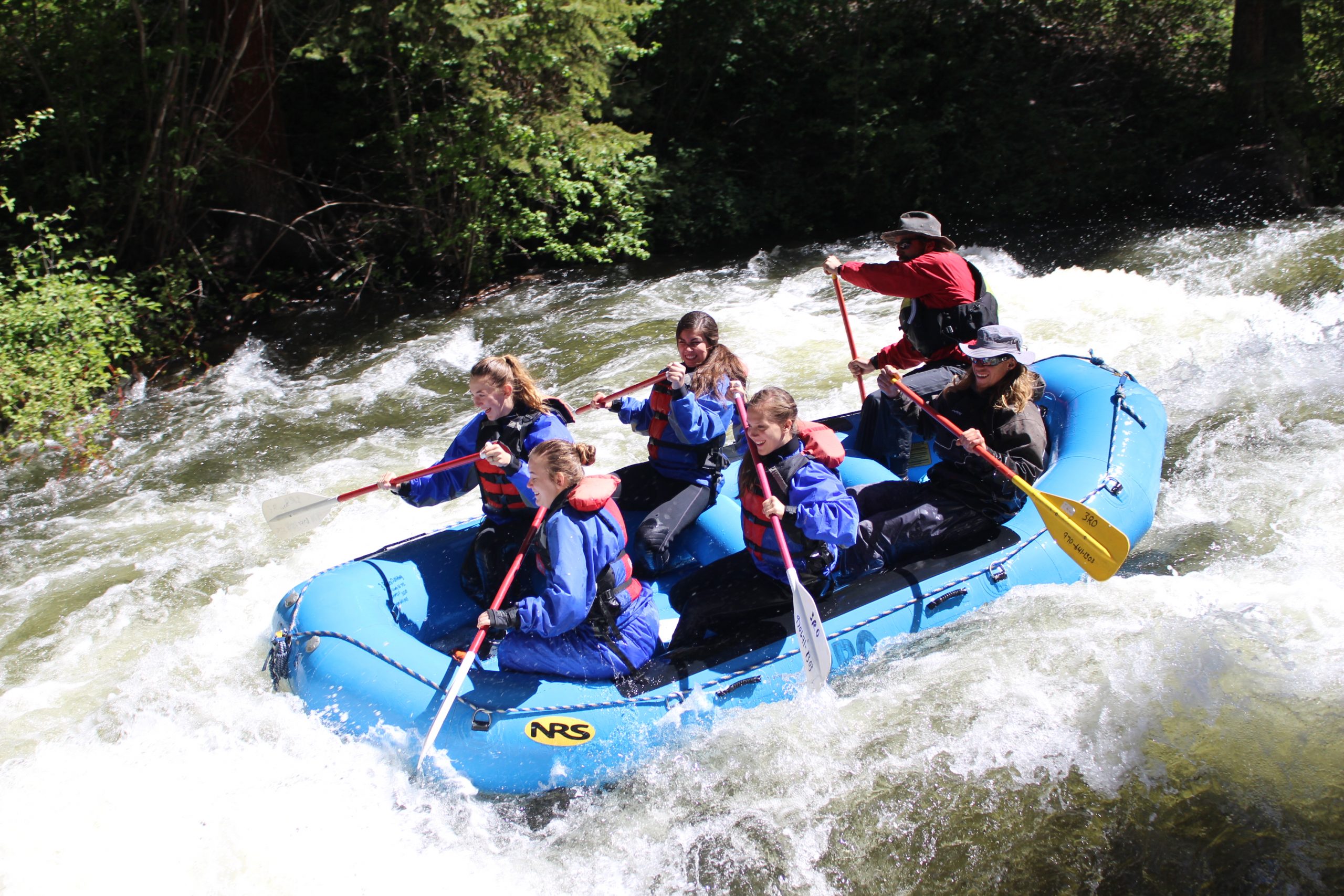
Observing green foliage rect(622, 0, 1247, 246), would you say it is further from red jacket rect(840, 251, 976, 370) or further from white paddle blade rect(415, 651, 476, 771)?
white paddle blade rect(415, 651, 476, 771)

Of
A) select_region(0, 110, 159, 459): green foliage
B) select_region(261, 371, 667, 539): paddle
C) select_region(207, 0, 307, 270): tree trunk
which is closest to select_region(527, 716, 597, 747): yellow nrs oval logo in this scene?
select_region(261, 371, 667, 539): paddle

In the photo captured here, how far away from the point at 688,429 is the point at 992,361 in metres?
1.21

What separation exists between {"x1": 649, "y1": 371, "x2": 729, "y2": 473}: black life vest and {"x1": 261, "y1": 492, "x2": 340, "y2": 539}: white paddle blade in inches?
54.5

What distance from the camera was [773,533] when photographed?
3.50 m

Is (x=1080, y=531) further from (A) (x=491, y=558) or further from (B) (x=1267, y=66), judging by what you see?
(B) (x=1267, y=66)

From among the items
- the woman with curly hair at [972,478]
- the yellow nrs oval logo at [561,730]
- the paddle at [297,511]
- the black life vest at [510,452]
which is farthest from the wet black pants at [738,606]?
the paddle at [297,511]

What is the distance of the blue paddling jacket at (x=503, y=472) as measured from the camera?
3930mm

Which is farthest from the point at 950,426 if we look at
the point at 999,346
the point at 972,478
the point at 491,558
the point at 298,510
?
the point at 298,510

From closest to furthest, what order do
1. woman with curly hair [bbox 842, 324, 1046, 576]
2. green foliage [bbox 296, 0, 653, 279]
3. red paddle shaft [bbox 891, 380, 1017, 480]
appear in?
1. red paddle shaft [bbox 891, 380, 1017, 480]
2. woman with curly hair [bbox 842, 324, 1046, 576]
3. green foliage [bbox 296, 0, 653, 279]

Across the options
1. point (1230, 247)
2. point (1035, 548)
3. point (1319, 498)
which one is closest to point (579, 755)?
point (1035, 548)

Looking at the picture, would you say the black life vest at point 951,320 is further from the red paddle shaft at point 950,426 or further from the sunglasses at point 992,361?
the sunglasses at point 992,361

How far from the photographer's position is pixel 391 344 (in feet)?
27.3

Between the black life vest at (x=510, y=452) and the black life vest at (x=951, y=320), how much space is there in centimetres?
179

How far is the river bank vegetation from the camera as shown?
24.2ft
